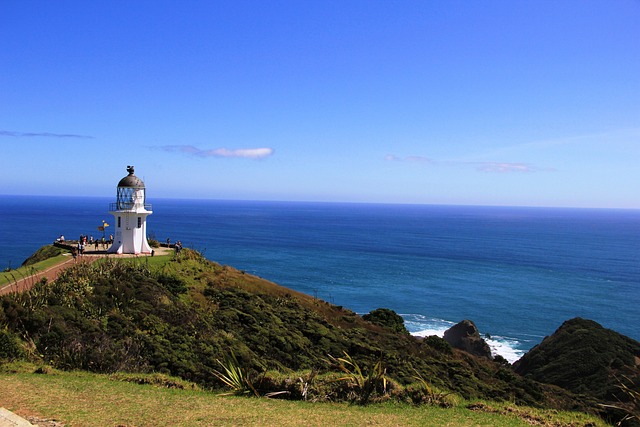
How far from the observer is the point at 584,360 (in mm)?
30875

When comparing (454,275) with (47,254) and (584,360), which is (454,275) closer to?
(584,360)

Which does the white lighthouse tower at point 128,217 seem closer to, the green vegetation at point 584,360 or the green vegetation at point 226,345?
the green vegetation at point 226,345

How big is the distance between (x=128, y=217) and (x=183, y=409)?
76.0ft

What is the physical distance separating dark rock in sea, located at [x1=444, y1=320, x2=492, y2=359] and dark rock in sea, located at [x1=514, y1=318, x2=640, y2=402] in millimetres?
2999

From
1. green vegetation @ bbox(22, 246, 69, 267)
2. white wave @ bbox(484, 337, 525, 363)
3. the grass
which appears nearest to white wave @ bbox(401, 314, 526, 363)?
white wave @ bbox(484, 337, 525, 363)

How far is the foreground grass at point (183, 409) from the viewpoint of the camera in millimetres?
10211

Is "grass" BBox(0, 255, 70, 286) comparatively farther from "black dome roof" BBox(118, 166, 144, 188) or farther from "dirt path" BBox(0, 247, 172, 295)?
"black dome roof" BBox(118, 166, 144, 188)

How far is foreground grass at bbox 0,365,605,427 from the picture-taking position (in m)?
10.2

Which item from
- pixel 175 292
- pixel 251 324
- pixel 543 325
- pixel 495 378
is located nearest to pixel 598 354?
pixel 495 378

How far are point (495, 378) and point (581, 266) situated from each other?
74.5 meters

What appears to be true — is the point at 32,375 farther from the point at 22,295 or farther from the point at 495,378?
the point at 495,378

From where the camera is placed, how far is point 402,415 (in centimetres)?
1198

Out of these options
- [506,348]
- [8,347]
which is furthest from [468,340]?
[8,347]

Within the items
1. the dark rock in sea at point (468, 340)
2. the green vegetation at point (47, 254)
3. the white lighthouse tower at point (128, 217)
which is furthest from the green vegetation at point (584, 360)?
the green vegetation at point (47, 254)
